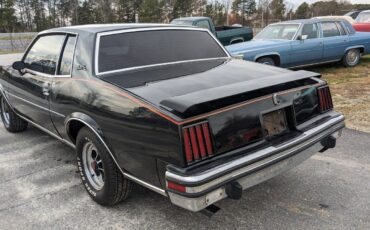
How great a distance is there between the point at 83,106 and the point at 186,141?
4.33 feet

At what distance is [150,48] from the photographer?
3.93 metres

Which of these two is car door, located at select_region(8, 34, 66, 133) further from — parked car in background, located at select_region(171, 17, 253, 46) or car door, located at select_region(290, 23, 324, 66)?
parked car in background, located at select_region(171, 17, 253, 46)

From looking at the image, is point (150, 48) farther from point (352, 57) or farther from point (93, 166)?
point (352, 57)

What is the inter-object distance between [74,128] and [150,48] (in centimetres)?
114

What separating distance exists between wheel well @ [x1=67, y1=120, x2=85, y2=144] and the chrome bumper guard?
146 centimetres

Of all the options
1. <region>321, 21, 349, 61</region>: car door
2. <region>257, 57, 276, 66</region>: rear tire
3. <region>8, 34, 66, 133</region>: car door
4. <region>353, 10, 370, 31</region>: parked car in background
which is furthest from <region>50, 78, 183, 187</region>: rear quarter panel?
<region>353, 10, 370, 31</region>: parked car in background

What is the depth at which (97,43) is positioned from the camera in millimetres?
3703

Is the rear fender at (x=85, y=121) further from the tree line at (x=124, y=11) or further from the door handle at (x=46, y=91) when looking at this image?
the tree line at (x=124, y=11)

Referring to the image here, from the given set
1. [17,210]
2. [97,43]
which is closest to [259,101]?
[97,43]

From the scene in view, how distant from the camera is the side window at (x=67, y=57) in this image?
3881 millimetres

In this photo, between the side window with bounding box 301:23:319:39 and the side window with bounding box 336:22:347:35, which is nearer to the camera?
the side window with bounding box 301:23:319:39

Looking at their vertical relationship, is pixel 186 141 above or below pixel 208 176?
above

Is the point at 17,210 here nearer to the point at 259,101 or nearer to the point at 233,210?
the point at 233,210

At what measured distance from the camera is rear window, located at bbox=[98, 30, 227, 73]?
3686 mm
